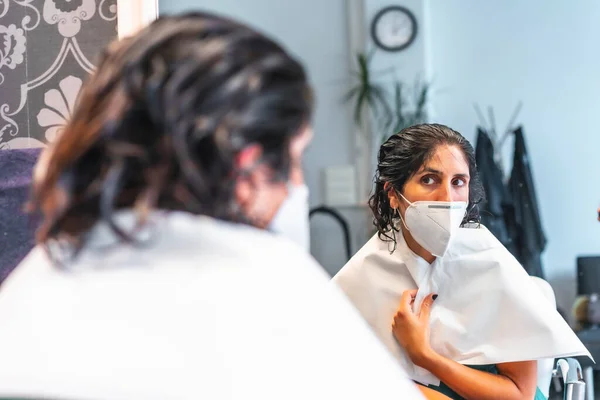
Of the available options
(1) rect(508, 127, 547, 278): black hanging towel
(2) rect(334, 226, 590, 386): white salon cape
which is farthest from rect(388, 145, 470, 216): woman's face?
(1) rect(508, 127, 547, 278): black hanging towel

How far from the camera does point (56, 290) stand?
2.79ft

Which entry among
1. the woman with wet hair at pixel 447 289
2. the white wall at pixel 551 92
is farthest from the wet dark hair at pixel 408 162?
the white wall at pixel 551 92

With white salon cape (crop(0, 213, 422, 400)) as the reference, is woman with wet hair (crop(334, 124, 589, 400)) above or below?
below

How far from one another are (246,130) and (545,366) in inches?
54.5

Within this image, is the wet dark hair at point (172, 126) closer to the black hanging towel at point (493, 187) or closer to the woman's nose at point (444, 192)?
the woman's nose at point (444, 192)

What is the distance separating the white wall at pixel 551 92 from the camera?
475 cm

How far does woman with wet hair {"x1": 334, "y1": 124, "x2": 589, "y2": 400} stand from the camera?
178 cm

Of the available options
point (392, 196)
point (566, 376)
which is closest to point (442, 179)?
point (392, 196)

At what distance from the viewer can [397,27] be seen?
193 inches

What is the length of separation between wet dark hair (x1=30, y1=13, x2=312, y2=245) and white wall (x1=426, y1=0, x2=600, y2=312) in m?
4.23

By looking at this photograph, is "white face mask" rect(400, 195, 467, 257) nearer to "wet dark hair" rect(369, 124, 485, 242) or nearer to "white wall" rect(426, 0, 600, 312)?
"wet dark hair" rect(369, 124, 485, 242)

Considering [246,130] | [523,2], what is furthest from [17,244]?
[523,2]

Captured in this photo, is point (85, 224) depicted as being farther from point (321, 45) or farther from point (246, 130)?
point (321, 45)

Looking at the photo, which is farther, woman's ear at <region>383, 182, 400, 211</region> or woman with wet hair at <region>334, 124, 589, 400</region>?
woman's ear at <region>383, 182, 400, 211</region>
